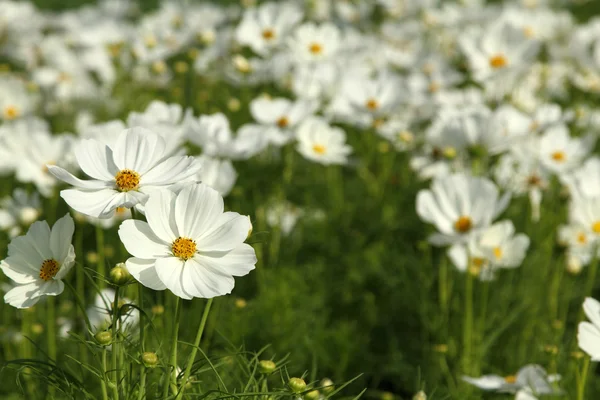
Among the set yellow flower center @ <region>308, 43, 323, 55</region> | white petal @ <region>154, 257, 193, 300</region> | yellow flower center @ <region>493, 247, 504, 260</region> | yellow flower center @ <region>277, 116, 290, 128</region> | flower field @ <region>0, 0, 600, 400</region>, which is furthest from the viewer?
yellow flower center @ <region>308, 43, 323, 55</region>

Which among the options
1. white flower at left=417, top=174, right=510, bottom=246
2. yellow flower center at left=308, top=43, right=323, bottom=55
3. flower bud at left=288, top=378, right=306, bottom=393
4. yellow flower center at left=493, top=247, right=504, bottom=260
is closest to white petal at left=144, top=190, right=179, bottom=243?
flower bud at left=288, top=378, right=306, bottom=393

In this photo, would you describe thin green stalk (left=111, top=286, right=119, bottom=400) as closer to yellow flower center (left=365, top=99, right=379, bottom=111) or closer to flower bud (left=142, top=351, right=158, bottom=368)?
flower bud (left=142, top=351, right=158, bottom=368)

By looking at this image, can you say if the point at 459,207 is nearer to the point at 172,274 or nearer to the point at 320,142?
the point at 320,142

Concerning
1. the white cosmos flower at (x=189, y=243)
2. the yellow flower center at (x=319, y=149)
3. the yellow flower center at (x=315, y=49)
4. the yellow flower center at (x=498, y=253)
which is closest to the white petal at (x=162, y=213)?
the white cosmos flower at (x=189, y=243)

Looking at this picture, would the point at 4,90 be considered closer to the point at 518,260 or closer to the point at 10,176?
the point at 10,176

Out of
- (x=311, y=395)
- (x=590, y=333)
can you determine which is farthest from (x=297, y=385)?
(x=590, y=333)

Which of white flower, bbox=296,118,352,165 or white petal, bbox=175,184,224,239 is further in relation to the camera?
white flower, bbox=296,118,352,165
